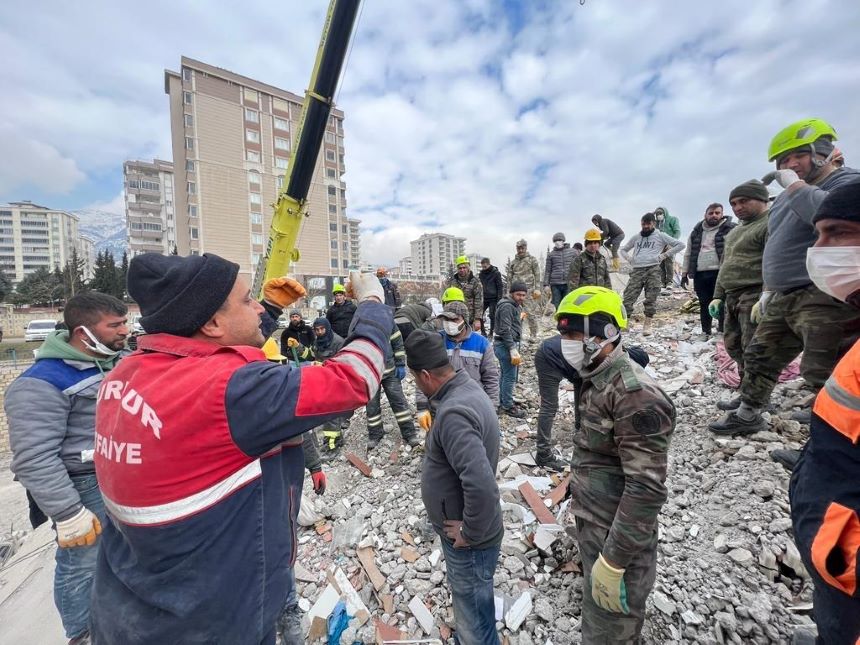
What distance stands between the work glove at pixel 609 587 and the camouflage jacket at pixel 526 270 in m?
7.88

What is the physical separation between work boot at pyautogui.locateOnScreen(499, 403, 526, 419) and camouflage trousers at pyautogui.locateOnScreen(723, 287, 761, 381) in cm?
284

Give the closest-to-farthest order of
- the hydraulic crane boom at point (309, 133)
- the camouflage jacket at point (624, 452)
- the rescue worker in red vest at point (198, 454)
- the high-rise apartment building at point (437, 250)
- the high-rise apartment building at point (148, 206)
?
the rescue worker in red vest at point (198, 454)
the camouflage jacket at point (624, 452)
the hydraulic crane boom at point (309, 133)
the high-rise apartment building at point (148, 206)
the high-rise apartment building at point (437, 250)

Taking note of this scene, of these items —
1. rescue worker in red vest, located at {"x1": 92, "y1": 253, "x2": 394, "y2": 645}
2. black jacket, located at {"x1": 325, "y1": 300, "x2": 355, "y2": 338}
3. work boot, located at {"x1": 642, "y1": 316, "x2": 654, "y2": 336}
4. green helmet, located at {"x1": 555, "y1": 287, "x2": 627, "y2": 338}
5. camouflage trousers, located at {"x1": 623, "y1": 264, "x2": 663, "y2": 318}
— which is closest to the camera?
rescue worker in red vest, located at {"x1": 92, "y1": 253, "x2": 394, "y2": 645}

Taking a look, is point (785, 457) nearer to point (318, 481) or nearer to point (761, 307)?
point (761, 307)

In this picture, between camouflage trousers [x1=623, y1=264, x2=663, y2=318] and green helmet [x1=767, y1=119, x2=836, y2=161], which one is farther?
camouflage trousers [x1=623, y1=264, x2=663, y2=318]

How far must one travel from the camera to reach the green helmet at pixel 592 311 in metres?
1.86

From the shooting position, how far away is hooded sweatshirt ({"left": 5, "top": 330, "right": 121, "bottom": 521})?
85.5 inches

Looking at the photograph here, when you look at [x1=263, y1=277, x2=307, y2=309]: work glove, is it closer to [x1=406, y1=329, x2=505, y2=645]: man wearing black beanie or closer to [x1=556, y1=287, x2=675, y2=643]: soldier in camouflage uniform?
[x1=406, y1=329, x2=505, y2=645]: man wearing black beanie

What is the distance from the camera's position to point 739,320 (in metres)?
4.00

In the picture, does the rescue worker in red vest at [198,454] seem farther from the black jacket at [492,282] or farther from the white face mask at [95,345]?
the black jacket at [492,282]

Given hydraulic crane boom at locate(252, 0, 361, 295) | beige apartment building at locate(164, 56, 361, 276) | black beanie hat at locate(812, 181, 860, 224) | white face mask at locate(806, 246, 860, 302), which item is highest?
beige apartment building at locate(164, 56, 361, 276)

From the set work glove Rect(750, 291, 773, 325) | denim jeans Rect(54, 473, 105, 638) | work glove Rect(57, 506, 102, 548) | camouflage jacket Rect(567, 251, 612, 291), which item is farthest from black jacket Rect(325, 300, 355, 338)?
work glove Rect(750, 291, 773, 325)

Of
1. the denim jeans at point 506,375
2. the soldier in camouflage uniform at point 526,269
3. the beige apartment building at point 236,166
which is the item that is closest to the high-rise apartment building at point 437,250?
the beige apartment building at point 236,166

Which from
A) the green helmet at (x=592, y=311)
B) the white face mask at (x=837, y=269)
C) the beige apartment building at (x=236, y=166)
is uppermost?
the beige apartment building at (x=236, y=166)
